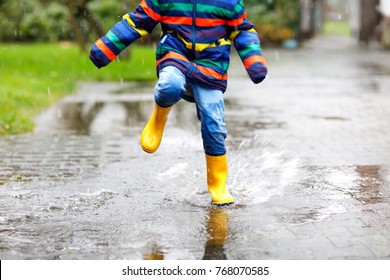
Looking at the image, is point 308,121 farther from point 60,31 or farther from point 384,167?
point 60,31

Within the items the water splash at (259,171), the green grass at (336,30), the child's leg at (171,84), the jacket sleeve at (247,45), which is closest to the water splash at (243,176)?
the water splash at (259,171)

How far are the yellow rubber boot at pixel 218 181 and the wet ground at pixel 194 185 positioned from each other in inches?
3.2

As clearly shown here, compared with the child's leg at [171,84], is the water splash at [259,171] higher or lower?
lower

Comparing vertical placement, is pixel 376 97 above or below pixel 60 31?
above

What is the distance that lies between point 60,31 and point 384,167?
24.5 metres

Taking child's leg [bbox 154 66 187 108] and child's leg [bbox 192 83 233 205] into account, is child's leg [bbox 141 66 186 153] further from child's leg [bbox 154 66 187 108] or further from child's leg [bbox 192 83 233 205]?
child's leg [bbox 192 83 233 205]

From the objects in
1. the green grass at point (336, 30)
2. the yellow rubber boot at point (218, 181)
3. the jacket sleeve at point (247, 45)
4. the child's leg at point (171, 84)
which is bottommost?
the green grass at point (336, 30)

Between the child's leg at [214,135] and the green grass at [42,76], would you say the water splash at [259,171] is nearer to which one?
the child's leg at [214,135]

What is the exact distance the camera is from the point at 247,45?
220 inches

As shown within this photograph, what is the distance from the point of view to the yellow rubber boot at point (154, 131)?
582 centimetres

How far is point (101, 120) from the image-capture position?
10.3 meters

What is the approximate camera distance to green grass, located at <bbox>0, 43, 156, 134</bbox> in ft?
33.9

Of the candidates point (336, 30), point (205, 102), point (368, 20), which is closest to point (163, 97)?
point (205, 102)
